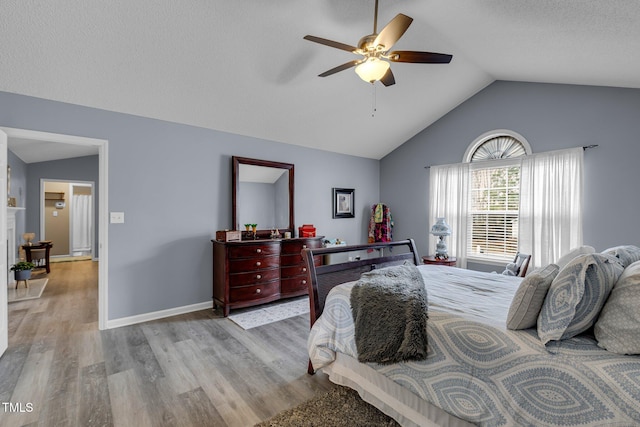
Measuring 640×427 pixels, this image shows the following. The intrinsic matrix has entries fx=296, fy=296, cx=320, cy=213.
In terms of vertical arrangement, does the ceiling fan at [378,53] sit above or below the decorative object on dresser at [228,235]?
above

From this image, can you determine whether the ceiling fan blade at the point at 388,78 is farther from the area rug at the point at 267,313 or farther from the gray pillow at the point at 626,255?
the area rug at the point at 267,313

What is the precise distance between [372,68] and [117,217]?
306cm

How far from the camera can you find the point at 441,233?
4.49 meters

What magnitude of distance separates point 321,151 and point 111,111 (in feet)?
9.85

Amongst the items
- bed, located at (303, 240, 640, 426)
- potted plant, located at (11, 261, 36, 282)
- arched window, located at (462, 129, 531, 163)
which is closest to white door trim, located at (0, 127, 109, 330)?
bed, located at (303, 240, 640, 426)

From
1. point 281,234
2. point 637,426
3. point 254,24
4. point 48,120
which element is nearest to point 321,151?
point 281,234

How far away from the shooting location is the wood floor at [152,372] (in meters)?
1.86

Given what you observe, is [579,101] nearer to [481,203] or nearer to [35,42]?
[481,203]

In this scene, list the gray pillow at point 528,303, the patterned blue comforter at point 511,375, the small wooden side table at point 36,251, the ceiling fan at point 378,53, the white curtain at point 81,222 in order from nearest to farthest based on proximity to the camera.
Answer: the patterned blue comforter at point 511,375 → the gray pillow at point 528,303 → the ceiling fan at point 378,53 → the small wooden side table at point 36,251 → the white curtain at point 81,222

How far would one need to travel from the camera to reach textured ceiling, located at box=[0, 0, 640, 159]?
2.33m

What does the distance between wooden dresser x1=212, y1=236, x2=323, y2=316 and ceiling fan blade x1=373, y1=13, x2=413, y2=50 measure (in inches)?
103

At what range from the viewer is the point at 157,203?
3.54 m

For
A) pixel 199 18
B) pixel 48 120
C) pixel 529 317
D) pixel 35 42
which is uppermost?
pixel 199 18

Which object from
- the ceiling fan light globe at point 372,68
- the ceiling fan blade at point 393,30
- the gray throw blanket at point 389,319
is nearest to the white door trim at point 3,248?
the gray throw blanket at point 389,319
